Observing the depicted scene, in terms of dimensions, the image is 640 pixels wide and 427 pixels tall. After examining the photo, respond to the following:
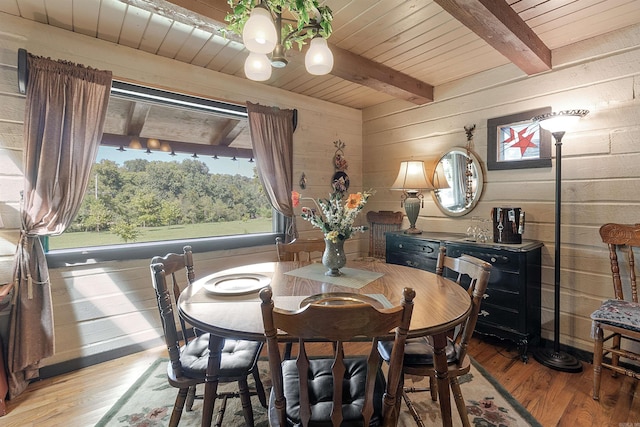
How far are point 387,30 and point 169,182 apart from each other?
7.15 feet

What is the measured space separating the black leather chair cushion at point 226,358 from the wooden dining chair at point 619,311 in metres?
2.04

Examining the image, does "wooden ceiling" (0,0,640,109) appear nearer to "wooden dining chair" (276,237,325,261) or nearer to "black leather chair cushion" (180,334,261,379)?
"wooden dining chair" (276,237,325,261)

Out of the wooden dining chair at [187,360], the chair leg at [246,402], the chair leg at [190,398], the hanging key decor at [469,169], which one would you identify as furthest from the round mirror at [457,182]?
the chair leg at [190,398]

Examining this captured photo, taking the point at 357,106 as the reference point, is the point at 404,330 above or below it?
below

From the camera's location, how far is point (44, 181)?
6.76ft

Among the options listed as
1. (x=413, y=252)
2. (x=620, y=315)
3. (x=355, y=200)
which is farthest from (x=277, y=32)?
(x=620, y=315)

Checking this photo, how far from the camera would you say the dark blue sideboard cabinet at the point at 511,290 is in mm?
2283

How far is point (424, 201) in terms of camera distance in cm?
337

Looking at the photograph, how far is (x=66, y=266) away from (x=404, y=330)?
94.9 inches

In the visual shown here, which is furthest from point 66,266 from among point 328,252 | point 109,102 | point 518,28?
point 518,28

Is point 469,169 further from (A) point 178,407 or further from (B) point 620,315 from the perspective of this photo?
(A) point 178,407

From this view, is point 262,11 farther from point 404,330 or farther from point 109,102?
point 109,102

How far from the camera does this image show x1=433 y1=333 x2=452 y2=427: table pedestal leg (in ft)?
4.42

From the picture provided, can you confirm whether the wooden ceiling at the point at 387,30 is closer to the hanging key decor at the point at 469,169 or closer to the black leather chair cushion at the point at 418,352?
the hanging key decor at the point at 469,169
